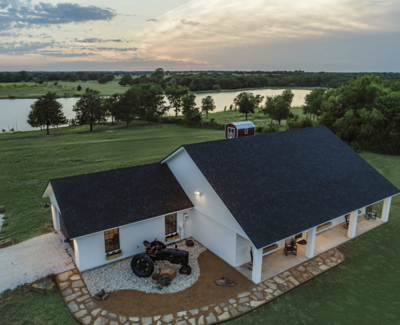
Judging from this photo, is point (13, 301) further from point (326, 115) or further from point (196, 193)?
point (326, 115)

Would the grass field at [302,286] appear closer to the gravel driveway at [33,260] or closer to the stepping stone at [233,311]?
the stepping stone at [233,311]

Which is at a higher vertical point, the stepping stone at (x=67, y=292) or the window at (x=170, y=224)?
the window at (x=170, y=224)

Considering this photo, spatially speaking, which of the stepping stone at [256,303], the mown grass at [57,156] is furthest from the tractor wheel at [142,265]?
the mown grass at [57,156]

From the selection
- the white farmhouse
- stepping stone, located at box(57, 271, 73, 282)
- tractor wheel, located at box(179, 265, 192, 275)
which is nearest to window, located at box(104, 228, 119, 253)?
the white farmhouse

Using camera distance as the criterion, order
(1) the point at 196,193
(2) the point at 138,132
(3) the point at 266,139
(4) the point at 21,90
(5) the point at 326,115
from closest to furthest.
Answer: (1) the point at 196,193 → (3) the point at 266,139 → (5) the point at 326,115 → (2) the point at 138,132 → (4) the point at 21,90

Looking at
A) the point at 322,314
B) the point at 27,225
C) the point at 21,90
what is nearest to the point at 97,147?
the point at 27,225

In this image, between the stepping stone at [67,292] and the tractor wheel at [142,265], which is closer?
the stepping stone at [67,292]
